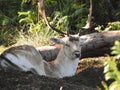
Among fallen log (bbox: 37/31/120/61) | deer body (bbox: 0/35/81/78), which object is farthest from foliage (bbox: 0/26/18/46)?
deer body (bbox: 0/35/81/78)

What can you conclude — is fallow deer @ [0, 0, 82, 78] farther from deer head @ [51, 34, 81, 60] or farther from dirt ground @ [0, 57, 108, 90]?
dirt ground @ [0, 57, 108, 90]

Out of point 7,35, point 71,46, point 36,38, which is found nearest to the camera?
point 71,46

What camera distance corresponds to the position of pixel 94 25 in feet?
40.3

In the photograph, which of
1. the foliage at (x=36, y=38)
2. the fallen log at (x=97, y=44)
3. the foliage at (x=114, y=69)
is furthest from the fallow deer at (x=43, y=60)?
the foliage at (x=114, y=69)

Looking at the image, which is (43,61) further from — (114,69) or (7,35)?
(114,69)

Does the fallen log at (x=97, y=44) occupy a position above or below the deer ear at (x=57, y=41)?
below

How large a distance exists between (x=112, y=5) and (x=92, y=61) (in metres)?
4.84

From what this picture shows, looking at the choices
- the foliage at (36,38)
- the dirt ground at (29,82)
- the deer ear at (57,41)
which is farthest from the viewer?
the foliage at (36,38)

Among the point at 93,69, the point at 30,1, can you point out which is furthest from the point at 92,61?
the point at 30,1

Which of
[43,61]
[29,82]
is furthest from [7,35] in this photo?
[29,82]

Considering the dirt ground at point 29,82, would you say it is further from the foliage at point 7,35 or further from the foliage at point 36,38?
the foliage at point 7,35

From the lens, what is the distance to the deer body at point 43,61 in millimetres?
6656

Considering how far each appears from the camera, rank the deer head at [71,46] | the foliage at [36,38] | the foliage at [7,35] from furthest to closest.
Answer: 1. the foliage at [7,35]
2. the foliage at [36,38]
3. the deer head at [71,46]

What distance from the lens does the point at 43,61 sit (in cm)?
706
